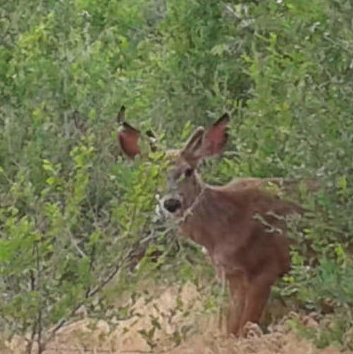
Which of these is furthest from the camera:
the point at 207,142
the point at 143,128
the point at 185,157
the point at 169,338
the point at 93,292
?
the point at 207,142

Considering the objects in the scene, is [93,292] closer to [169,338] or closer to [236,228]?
[169,338]

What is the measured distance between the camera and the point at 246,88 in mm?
11898

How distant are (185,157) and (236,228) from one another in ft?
2.47

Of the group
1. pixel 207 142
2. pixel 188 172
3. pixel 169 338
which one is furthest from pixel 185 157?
pixel 169 338

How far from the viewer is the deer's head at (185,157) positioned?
9.67 metres

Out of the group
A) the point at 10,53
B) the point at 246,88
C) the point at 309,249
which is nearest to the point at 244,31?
the point at 246,88

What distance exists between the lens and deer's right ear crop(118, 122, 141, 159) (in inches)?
379

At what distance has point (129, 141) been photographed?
31.8 feet

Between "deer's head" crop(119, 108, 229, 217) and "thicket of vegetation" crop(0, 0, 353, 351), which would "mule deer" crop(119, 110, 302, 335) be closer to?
"deer's head" crop(119, 108, 229, 217)

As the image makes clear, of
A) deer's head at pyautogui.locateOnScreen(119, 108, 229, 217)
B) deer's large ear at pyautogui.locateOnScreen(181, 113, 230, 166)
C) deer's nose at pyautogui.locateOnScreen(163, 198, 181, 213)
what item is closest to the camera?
deer's nose at pyautogui.locateOnScreen(163, 198, 181, 213)

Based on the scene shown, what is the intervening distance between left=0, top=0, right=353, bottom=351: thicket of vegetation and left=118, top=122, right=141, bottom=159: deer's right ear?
0.08m

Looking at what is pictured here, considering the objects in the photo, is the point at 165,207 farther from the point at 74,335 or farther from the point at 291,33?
the point at 291,33

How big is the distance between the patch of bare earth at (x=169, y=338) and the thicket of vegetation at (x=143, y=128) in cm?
32

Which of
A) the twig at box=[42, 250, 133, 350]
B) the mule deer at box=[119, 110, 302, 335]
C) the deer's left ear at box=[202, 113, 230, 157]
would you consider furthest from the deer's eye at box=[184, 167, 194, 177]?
the twig at box=[42, 250, 133, 350]
